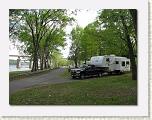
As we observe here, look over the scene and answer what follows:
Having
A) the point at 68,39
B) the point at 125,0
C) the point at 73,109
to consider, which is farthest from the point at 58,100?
the point at 125,0

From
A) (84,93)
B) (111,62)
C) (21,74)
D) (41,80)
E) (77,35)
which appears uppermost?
(77,35)

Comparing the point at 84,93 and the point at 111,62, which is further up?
the point at 111,62

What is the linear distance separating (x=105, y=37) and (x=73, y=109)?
1.55 m

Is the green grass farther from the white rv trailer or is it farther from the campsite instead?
the white rv trailer

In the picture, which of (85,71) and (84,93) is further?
(85,71)

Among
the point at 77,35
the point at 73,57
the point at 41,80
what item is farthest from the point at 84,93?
the point at 77,35

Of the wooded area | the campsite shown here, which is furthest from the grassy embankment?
the wooded area

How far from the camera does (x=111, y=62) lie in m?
10.1

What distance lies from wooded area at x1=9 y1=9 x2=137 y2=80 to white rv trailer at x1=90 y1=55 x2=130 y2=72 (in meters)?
0.09

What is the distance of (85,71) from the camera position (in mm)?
10133

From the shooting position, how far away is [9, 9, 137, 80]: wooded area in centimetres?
995

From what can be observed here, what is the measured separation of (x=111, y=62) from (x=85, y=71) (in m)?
0.52

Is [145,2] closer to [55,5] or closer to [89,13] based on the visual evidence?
[89,13]

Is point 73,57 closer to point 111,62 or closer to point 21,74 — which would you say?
point 111,62
